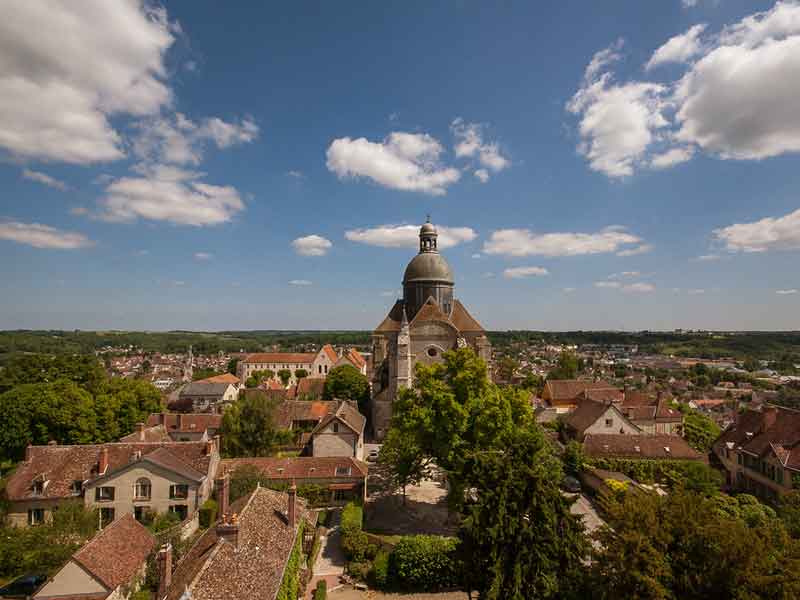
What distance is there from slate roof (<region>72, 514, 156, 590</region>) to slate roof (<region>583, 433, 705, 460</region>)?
30.5 m

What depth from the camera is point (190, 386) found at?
217 ft

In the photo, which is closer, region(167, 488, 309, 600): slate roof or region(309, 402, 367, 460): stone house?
region(167, 488, 309, 600): slate roof

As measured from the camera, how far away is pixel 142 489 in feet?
84.5

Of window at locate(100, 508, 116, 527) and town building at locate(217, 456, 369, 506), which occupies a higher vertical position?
town building at locate(217, 456, 369, 506)

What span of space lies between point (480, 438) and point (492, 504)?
8.63 m

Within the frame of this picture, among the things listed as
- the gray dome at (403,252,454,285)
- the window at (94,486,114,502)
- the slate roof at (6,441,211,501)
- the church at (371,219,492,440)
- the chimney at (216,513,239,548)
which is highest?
the gray dome at (403,252,454,285)

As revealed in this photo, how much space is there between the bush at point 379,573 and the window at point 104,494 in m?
16.7

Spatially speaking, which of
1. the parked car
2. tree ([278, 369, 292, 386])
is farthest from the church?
tree ([278, 369, 292, 386])

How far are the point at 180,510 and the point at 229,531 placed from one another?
43.4 feet

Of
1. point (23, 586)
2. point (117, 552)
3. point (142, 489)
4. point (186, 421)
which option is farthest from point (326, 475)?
point (186, 421)

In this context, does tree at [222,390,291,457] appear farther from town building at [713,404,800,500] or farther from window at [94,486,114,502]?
town building at [713,404,800,500]

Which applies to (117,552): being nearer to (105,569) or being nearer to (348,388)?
(105,569)

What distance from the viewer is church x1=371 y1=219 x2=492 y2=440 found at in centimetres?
4409

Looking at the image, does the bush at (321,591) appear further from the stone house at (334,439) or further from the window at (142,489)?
the stone house at (334,439)
